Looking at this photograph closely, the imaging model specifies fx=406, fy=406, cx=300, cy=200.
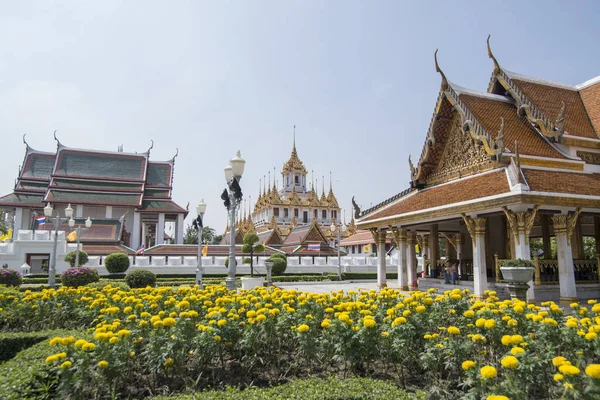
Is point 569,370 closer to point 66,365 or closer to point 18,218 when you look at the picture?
point 66,365

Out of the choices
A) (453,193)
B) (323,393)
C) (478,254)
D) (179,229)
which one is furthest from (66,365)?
(179,229)

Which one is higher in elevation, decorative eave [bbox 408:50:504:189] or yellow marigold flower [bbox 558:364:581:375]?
decorative eave [bbox 408:50:504:189]

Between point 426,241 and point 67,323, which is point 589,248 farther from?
point 67,323

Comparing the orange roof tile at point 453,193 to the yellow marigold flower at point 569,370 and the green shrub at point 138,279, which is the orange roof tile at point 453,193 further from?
the green shrub at point 138,279

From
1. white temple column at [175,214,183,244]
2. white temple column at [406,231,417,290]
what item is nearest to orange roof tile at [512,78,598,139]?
white temple column at [406,231,417,290]

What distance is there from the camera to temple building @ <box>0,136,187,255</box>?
3972cm

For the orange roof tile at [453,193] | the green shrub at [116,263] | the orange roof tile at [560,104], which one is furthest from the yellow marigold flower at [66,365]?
the green shrub at [116,263]

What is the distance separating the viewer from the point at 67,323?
7.30 meters

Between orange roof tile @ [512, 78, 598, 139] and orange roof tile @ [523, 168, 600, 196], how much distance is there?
1995 mm

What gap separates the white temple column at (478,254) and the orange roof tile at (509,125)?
2546 millimetres

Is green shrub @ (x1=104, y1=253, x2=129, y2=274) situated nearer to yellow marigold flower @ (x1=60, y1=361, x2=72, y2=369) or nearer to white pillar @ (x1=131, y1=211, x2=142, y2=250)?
white pillar @ (x1=131, y1=211, x2=142, y2=250)

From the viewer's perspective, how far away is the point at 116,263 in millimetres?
23953

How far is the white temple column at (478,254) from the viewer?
1103 cm

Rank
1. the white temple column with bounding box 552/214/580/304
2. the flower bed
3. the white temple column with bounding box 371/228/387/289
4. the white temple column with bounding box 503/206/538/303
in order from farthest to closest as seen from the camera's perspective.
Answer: the white temple column with bounding box 371/228/387/289
the white temple column with bounding box 552/214/580/304
the white temple column with bounding box 503/206/538/303
the flower bed
